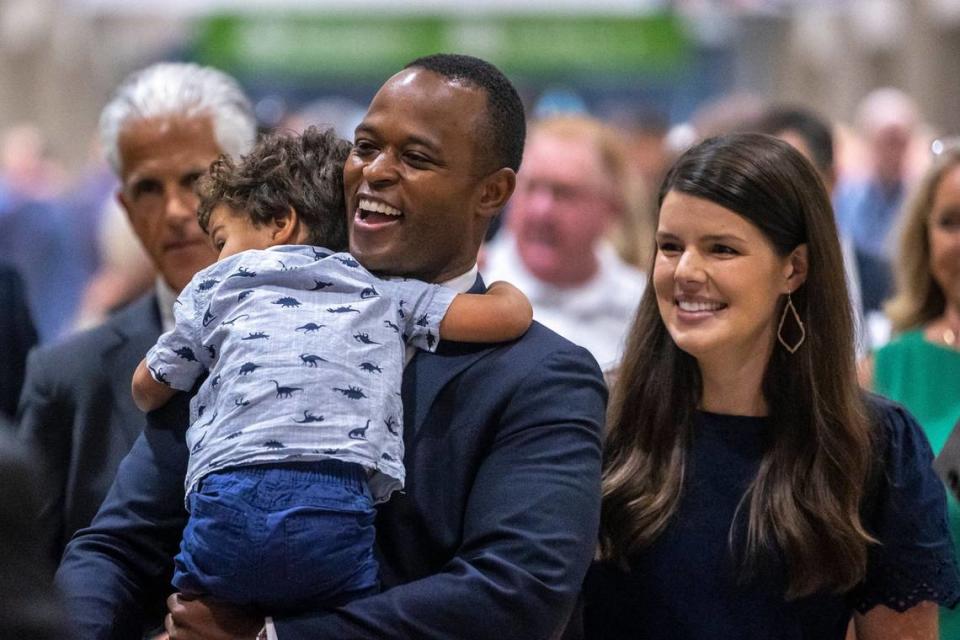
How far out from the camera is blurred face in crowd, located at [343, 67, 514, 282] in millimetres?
2682

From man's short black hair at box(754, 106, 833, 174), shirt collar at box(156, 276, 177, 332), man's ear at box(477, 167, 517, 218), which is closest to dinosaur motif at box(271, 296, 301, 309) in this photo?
man's ear at box(477, 167, 517, 218)

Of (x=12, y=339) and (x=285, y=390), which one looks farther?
(x=12, y=339)

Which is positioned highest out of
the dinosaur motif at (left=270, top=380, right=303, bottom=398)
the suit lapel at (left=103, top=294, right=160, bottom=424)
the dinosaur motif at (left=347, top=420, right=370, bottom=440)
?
the dinosaur motif at (left=270, top=380, right=303, bottom=398)

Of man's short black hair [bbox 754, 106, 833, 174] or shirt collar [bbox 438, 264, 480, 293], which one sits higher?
man's short black hair [bbox 754, 106, 833, 174]

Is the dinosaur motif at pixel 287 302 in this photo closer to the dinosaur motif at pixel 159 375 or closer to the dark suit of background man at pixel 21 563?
the dinosaur motif at pixel 159 375

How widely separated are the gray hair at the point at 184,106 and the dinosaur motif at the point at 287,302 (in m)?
1.38

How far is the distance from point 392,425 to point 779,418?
0.99 meters

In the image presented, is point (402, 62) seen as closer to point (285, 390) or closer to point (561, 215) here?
point (561, 215)

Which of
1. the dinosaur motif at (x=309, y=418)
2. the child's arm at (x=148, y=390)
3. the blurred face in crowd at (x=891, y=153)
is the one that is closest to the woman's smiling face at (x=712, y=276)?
the dinosaur motif at (x=309, y=418)

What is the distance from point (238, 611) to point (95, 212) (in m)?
8.31

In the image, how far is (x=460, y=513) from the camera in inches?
104

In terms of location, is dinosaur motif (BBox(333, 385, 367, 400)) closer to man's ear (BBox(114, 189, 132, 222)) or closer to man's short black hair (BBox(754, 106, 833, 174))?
man's ear (BBox(114, 189, 132, 222))

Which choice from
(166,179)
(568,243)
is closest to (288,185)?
(166,179)

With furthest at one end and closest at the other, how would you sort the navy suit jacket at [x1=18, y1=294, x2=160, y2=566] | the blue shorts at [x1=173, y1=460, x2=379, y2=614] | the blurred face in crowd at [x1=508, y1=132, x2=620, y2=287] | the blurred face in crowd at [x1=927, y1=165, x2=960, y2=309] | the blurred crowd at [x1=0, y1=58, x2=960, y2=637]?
the blurred face in crowd at [x1=508, y1=132, x2=620, y2=287] → the blurred face in crowd at [x1=927, y1=165, x2=960, y2=309] → the blurred crowd at [x1=0, y1=58, x2=960, y2=637] → the navy suit jacket at [x1=18, y1=294, x2=160, y2=566] → the blue shorts at [x1=173, y1=460, x2=379, y2=614]
